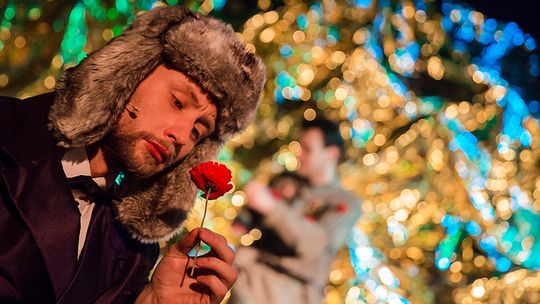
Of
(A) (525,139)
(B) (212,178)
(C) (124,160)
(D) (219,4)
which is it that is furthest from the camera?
(A) (525,139)

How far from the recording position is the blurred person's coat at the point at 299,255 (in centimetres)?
184

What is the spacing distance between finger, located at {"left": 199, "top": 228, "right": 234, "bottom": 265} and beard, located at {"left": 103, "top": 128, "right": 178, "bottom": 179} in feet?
0.44

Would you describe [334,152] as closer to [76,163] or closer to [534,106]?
[534,106]

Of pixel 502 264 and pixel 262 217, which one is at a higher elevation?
pixel 262 217

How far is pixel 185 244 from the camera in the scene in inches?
40.3

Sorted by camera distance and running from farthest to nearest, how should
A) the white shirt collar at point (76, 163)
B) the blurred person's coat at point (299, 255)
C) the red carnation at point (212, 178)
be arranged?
the blurred person's coat at point (299, 255), the white shirt collar at point (76, 163), the red carnation at point (212, 178)

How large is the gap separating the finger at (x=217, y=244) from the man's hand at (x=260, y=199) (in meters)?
0.88

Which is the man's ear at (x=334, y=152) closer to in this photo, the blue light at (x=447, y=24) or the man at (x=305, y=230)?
the man at (x=305, y=230)

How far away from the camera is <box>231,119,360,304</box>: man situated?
6.06 ft

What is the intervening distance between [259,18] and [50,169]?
3.72ft

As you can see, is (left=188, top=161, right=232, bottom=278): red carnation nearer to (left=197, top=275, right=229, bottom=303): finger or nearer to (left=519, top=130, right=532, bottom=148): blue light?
(left=197, top=275, right=229, bottom=303): finger

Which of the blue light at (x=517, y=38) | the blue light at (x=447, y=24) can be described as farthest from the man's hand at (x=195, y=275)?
the blue light at (x=517, y=38)

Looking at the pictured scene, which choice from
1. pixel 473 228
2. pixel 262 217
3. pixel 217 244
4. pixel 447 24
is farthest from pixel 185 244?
pixel 447 24

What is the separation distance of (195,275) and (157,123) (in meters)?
0.25
